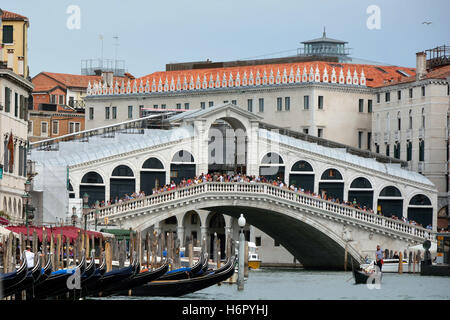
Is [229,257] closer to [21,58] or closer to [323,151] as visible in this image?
[21,58]

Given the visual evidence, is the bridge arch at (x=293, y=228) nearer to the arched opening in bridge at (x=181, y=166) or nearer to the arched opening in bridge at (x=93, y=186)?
the arched opening in bridge at (x=181, y=166)

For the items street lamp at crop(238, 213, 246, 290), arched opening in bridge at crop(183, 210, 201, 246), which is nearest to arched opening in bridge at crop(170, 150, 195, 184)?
arched opening in bridge at crop(183, 210, 201, 246)

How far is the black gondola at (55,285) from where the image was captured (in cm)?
4609

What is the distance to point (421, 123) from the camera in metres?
92.2

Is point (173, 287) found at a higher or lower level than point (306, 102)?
lower

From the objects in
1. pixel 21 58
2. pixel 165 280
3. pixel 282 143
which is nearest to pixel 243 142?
pixel 282 143

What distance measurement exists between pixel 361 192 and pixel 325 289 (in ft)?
76.7

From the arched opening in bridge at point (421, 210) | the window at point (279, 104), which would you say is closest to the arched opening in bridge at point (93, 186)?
the arched opening in bridge at point (421, 210)

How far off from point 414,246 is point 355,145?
16.6 m

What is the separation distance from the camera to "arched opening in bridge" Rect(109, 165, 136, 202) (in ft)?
274

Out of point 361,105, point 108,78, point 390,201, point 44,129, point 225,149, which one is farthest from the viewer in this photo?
point 44,129

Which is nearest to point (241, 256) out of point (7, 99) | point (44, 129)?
point (7, 99)

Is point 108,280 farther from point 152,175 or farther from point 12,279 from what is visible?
point 152,175

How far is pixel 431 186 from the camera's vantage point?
87.5m
